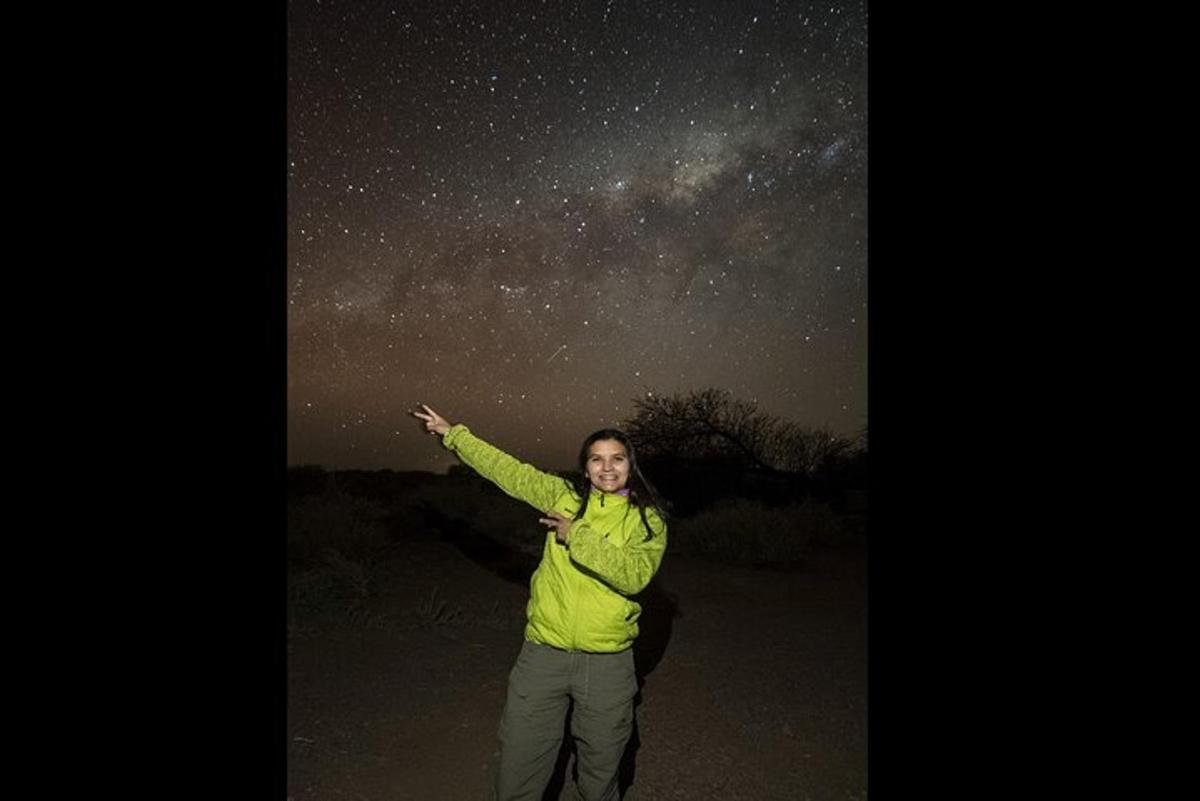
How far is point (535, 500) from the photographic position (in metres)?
2.89

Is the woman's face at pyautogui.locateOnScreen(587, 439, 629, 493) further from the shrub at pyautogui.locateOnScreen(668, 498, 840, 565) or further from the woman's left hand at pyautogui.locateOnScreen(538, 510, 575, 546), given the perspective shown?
the shrub at pyautogui.locateOnScreen(668, 498, 840, 565)

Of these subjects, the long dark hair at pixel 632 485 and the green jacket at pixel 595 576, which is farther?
the long dark hair at pixel 632 485

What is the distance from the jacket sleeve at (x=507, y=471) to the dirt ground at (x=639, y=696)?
112 cm

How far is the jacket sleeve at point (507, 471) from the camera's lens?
287cm

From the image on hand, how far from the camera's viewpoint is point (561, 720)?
99.8 inches

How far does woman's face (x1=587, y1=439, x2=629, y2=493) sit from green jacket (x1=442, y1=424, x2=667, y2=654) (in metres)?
0.05

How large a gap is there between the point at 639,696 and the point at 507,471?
2.35 metres

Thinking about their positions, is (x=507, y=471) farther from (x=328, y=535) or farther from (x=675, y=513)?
(x=675, y=513)

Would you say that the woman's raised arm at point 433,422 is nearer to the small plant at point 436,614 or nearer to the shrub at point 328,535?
the small plant at point 436,614

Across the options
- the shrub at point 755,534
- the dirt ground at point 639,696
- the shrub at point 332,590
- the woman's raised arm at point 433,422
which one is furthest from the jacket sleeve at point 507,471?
the shrub at point 755,534

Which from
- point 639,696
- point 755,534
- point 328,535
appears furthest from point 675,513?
point 639,696

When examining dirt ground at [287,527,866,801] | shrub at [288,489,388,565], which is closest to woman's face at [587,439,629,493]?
dirt ground at [287,527,866,801]
